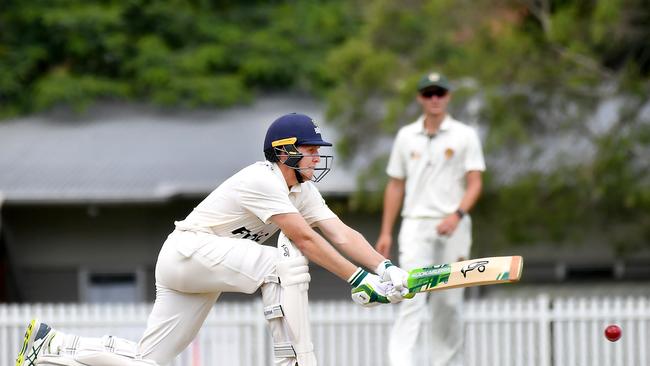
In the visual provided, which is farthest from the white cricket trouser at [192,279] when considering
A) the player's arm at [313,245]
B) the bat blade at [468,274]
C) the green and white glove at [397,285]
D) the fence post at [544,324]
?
the fence post at [544,324]

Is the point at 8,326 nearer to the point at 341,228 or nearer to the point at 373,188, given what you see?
the point at 373,188

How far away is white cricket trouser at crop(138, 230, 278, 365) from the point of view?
229 inches

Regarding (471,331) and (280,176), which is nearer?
(280,176)

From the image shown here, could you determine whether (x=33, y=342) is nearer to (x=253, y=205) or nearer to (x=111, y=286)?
(x=253, y=205)

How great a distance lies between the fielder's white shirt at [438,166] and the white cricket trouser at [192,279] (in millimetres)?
2504

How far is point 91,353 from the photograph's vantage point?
20.0 ft

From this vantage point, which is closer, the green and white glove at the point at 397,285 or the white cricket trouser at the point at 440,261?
the green and white glove at the point at 397,285

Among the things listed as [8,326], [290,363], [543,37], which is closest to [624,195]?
[543,37]

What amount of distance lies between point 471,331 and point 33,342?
537cm

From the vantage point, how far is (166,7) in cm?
1744

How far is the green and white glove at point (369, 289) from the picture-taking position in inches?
223

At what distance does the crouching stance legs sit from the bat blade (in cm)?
147

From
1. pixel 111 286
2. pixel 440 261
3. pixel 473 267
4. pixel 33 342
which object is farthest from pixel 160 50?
pixel 473 267

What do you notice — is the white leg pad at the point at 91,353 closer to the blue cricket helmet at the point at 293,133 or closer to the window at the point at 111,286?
the blue cricket helmet at the point at 293,133
